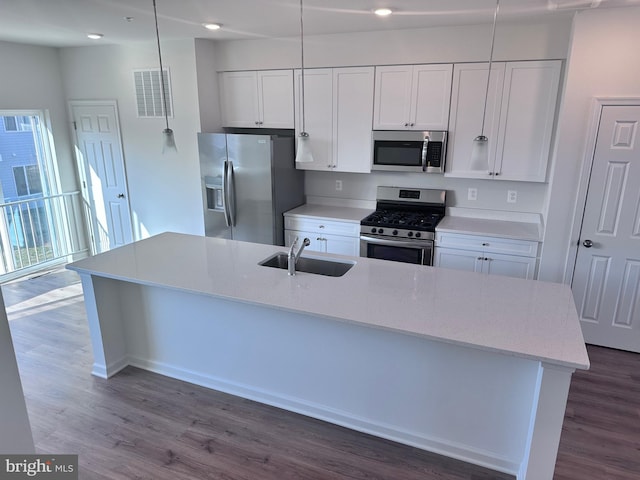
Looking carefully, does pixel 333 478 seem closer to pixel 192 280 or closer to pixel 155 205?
pixel 192 280

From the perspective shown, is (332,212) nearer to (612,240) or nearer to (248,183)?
(248,183)

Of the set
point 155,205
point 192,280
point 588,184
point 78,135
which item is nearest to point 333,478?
point 192,280

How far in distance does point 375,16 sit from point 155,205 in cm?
335

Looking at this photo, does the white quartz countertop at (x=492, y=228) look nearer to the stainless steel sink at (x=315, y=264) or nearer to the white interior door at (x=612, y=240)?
the white interior door at (x=612, y=240)

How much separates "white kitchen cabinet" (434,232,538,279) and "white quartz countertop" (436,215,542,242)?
0.04 metres

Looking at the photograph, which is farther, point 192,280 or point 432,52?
point 432,52

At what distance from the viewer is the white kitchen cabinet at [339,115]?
4.26 m

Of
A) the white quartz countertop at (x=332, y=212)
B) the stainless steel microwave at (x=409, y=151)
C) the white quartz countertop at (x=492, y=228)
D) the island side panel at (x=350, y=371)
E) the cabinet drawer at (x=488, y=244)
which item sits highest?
the stainless steel microwave at (x=409, y=151)

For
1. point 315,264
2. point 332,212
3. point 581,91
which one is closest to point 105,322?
point 315,264

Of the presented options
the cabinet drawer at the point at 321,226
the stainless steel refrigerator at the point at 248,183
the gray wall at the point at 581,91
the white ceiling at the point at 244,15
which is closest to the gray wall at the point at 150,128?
the stainless steel refrigerator at the point at 248,183

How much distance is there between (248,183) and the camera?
14.7 ft

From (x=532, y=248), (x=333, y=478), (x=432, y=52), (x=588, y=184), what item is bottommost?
(x=333, y=478)

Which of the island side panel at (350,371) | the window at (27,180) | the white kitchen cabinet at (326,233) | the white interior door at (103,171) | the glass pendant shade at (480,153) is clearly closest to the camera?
the island side panel at (350,371)

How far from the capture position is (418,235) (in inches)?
Answer: 158
